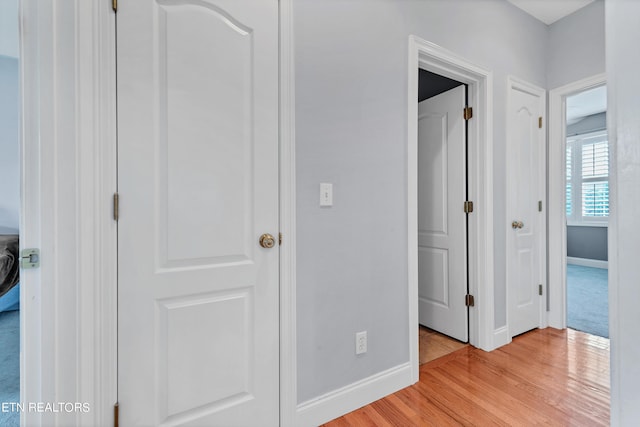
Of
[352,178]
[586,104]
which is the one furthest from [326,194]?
[586,104]

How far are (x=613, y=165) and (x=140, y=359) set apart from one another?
1465 mm

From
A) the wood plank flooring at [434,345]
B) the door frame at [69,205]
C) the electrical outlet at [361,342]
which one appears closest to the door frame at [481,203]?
the wood plank flooring at [434,345]

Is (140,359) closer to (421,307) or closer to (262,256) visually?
(262,256)

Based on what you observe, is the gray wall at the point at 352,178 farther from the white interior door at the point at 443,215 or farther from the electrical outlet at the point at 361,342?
the white interior door at the point at 443,215

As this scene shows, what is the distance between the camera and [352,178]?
162 centimetres

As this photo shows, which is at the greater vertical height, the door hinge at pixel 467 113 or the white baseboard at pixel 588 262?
the door hinge at pixel 467 113

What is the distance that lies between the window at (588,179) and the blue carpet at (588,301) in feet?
3.29

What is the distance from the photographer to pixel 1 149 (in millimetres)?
1326

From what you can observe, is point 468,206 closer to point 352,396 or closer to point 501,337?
point 501,337

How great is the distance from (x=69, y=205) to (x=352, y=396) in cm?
155

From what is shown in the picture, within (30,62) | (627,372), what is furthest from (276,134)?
(627,372)

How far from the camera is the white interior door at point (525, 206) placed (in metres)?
2.44

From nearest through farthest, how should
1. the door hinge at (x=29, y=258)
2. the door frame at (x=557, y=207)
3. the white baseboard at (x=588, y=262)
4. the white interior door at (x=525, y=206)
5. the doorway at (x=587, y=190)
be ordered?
the door hinge at (x=29, y=258), the white interior door at (x=525, y=206), the door frame at (x=557, y=207), the doorway at (x=587, y=190), the white baseboard at (x=588, y=262)

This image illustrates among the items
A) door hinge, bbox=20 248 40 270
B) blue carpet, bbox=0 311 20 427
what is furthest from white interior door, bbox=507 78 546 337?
blue carpet, bbox=0 311 20 427
